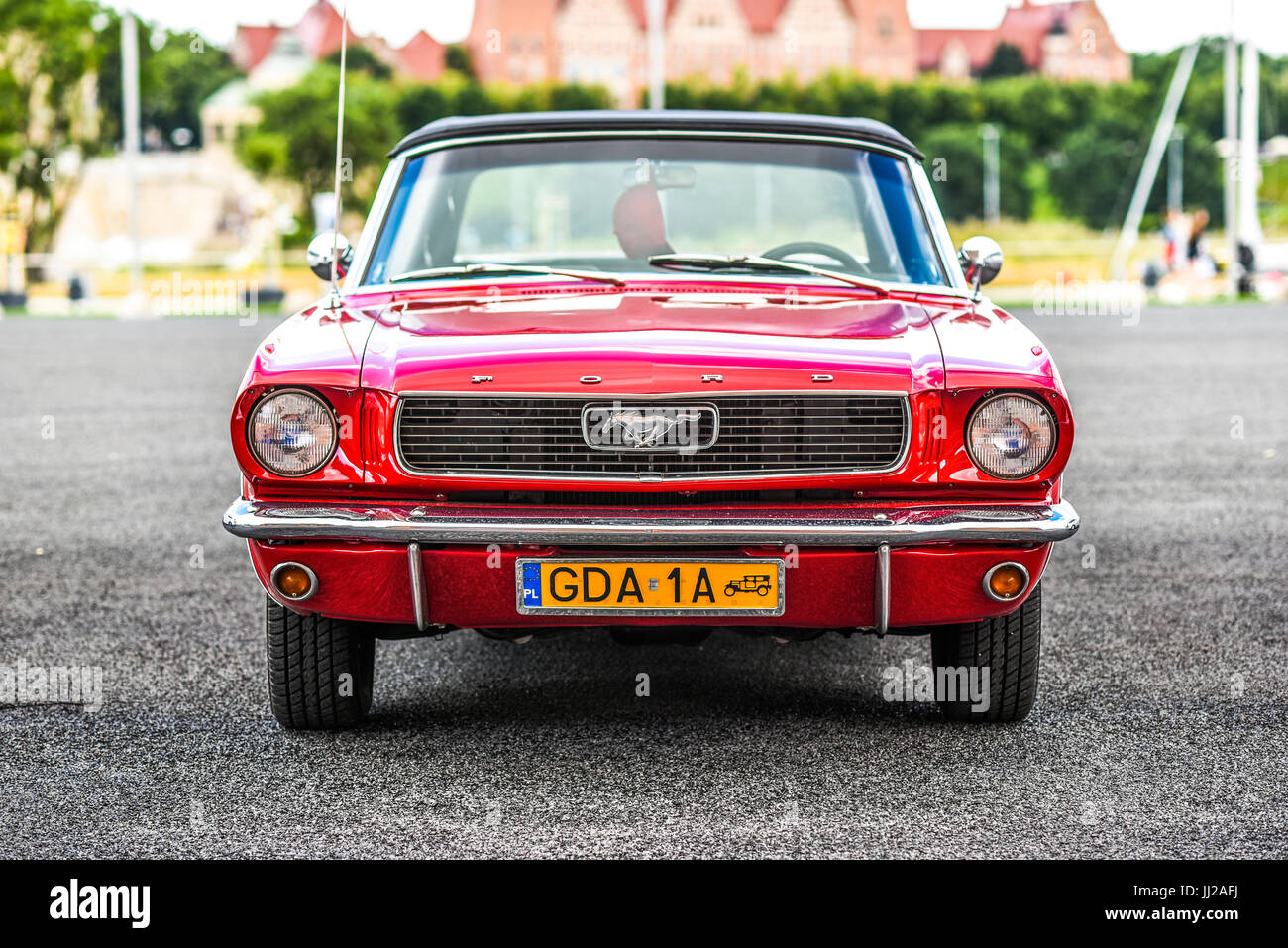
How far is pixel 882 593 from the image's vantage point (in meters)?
3.86

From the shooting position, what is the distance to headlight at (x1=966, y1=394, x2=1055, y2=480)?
3.89m

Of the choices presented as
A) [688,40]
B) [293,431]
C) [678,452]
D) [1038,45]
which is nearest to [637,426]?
[678,452]

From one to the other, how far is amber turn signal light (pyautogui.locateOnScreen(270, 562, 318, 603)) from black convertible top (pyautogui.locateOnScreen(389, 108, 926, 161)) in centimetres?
184

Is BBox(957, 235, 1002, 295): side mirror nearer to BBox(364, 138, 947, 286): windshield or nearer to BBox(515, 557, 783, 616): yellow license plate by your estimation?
BBox(364, 138, 947, 286): windshield

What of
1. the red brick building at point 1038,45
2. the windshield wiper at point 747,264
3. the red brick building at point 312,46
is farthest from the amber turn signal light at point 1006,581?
the red brick building at point 1038,45

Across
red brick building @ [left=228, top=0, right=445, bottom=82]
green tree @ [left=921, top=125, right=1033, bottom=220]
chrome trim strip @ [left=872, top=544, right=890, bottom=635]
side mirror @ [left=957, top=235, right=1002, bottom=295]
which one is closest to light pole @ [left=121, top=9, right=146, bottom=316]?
side mirror @ [left=957, top=235, right=1002, bottom=295]

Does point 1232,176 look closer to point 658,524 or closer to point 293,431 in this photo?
point 658,524

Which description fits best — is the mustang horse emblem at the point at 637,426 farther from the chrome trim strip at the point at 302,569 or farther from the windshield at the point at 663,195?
the windshield at the point at 663,195

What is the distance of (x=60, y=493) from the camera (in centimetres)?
880
